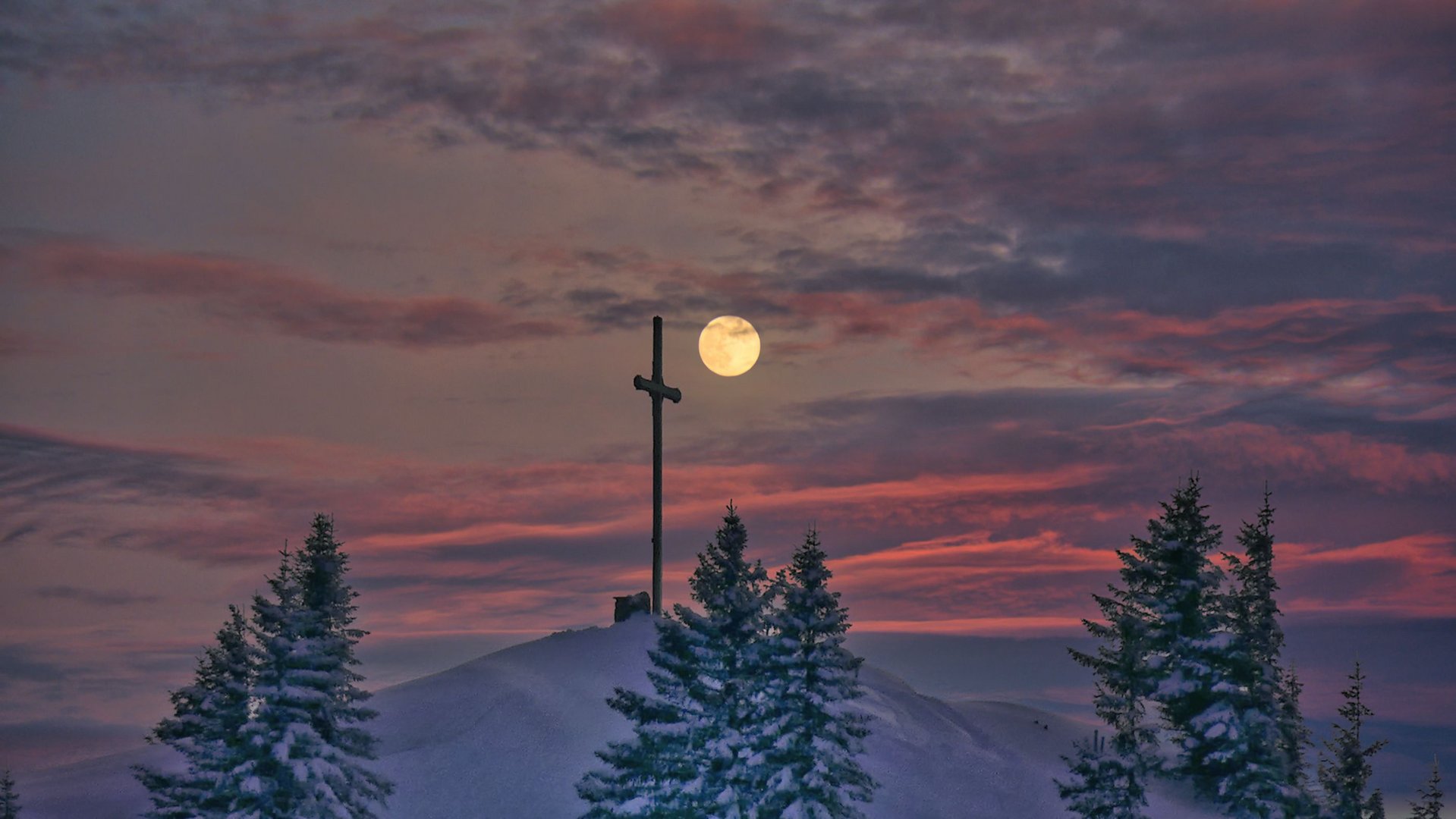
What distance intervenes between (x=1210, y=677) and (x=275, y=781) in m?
24.5

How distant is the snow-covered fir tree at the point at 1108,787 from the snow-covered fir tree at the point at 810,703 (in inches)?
236

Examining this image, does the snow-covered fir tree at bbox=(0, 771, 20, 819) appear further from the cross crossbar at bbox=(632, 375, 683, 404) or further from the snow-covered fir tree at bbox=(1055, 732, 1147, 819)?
the snow-covered fir tree at bbox=(1055, 732, 1147, 819)

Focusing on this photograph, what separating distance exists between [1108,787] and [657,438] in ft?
90.3

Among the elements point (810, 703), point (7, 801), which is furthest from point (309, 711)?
point (7, 801)

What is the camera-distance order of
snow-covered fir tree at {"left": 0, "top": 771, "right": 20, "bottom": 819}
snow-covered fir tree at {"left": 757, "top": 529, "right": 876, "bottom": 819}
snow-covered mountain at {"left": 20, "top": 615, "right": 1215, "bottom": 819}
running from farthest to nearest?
snow-covered mountain at {"left": 20, "top": 615, "right": 1215, "bottom": 819} < snow-covered fir tree at {"left": 0, "top": 771, "right": 20, "bottom": 819} < snow-covered fir tree at {"left": 757, "top": 529, "right": 876, "bottom": 819}

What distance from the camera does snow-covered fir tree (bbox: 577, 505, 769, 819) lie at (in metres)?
37.0

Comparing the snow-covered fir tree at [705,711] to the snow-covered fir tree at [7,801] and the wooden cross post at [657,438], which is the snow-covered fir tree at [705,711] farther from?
the snow-covered fir tree at [7,801]

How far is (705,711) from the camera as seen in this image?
124 ft

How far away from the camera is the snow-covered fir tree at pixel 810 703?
120 ft

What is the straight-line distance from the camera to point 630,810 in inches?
1494

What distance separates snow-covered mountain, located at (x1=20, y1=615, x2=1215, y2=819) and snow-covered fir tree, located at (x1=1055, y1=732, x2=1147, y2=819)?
2019 centimetres

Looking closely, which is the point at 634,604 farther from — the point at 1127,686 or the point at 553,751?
the point at 1127,686

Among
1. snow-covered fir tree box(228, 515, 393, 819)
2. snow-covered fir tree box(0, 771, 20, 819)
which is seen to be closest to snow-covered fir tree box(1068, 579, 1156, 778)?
snow-covered fir tree box(228, 515, 393, 819)

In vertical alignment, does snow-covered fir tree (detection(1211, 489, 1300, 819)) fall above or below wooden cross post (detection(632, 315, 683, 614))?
below
